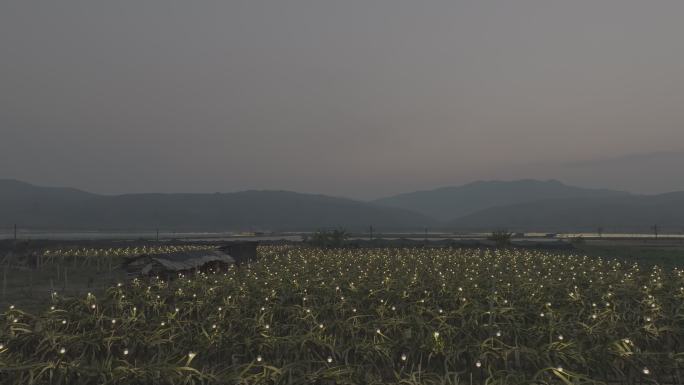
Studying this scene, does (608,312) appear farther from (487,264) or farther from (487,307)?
(487,264)

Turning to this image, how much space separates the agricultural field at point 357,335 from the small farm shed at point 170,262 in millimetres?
4621

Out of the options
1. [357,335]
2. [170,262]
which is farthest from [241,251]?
[357,335]

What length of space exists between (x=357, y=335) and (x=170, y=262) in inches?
435

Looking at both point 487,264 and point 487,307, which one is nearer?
point 487,307

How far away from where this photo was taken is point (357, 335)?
864 cm

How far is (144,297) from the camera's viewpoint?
1130cm

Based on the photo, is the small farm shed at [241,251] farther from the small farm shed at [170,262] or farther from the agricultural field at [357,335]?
the agricultural field at [357,335]

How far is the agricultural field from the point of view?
18.9 feet

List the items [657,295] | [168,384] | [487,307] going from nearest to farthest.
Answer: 1. [168,384]
2. [487,307]
3. [657,295]

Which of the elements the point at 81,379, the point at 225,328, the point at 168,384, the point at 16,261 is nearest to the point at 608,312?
the point at 225,328

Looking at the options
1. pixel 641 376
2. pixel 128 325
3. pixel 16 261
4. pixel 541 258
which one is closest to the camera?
pixel 641 376

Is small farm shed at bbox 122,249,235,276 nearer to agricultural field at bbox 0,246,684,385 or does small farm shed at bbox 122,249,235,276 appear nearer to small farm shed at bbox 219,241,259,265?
small farm shed at bbox 219,241,259,265

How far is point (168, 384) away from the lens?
557cm

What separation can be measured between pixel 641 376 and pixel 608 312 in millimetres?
2557
